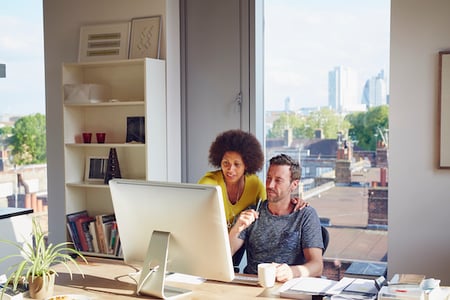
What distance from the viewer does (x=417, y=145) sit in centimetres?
378

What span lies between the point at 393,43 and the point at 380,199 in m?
1.08

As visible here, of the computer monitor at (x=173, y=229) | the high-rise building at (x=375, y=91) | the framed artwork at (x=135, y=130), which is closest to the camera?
the computer monitor at (x=173, y=229)

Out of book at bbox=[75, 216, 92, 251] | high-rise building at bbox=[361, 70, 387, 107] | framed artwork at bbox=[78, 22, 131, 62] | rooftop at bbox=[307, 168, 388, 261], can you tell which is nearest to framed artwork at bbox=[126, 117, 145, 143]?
framed artwork at bbox=[78, 22, 131, 62]

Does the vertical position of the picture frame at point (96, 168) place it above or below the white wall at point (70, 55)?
below

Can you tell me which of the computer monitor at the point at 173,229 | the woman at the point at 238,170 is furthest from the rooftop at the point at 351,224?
the computer monitor at the point at 173,229

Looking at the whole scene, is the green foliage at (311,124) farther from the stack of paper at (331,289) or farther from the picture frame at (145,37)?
the stack of paper at (331,289)

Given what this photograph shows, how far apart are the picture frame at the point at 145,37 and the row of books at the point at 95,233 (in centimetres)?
127

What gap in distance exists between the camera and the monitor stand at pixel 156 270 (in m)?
2.46

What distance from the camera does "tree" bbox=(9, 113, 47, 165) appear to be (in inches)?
201

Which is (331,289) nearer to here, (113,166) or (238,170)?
(238,170)

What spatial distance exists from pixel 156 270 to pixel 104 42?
8.20ft

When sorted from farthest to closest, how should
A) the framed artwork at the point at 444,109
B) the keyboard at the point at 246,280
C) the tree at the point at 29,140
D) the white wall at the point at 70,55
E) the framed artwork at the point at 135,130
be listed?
the tree at the point at 29,140
the white wall at the point at 70,55
the framed artwork at the point at 135,130
the framed artwork at the point at 444,109
the keyboard at the point at 246,280

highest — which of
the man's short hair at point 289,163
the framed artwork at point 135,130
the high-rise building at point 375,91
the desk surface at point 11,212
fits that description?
the high-rise building at point 375,91

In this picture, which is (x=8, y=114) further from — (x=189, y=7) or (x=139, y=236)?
(x=139, y=236)
